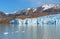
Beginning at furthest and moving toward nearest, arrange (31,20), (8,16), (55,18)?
(8,16), (31,20), (55,18)

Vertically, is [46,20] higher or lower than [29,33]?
higher

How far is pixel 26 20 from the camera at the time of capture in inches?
706

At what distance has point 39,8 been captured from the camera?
25562 mm

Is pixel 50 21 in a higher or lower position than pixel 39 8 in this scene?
lower

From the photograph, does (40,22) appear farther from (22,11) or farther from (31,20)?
(22,11)

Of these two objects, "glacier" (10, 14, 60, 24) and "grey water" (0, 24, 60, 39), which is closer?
"grey water" (0, 24, 60, 39)

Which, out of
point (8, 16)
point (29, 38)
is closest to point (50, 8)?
point (8, 16)

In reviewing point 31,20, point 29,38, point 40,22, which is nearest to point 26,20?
point 31,20

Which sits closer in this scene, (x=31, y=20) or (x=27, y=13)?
(x=31, y=20)

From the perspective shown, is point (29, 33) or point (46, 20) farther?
point (46, 20)

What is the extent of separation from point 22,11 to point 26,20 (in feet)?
20.5

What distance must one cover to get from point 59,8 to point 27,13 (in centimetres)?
453

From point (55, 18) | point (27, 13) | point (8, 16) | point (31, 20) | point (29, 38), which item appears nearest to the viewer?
point (29, 38)

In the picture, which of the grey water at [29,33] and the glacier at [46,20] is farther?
the glacier at [46,20]
